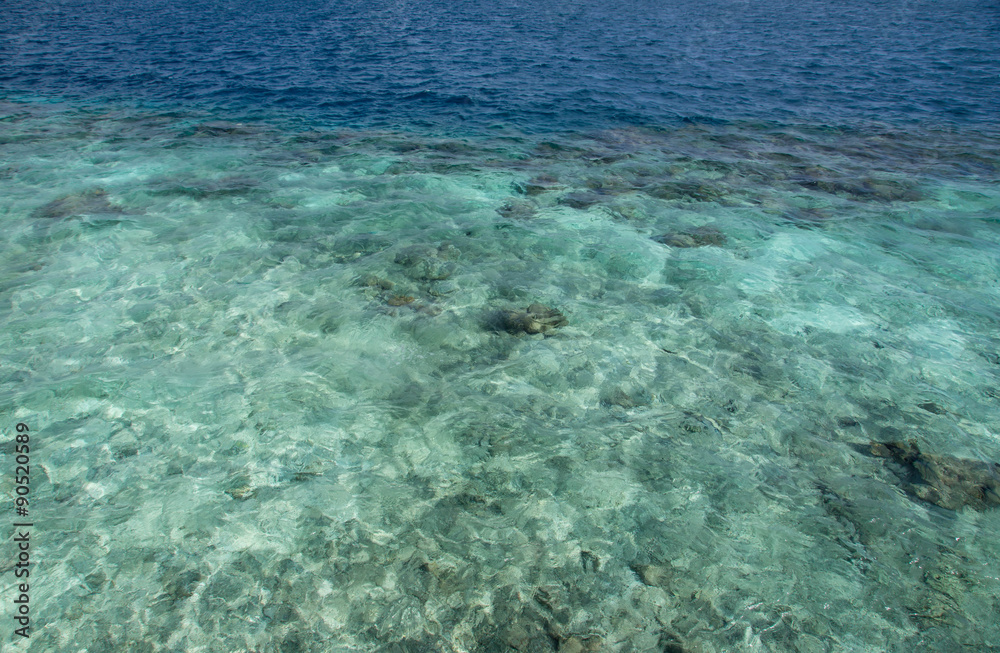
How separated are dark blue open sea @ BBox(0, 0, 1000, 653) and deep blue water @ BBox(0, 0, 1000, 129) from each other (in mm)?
4746

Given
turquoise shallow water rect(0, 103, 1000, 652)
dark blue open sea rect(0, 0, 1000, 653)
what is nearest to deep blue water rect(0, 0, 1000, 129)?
dark blue open sea rect(0, 0, 1000, 653)

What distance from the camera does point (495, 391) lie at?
9.54m

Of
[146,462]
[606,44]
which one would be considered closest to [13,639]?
[146,462]

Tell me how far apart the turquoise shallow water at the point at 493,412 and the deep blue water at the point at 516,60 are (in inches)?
434

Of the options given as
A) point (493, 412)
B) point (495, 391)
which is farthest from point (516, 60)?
point (493, 412)

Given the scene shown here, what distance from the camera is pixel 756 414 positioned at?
915cm

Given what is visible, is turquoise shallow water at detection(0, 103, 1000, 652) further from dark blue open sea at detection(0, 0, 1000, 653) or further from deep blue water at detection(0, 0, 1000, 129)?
deep blue water at detection(0, 0, 1000, 129)

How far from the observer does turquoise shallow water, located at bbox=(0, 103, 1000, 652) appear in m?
6.39

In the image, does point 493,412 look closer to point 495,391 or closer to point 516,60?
point 495,391

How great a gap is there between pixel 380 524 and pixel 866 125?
86.5 ft

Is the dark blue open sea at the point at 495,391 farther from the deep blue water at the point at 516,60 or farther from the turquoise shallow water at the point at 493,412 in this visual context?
the deep blue water at the point at 516,60

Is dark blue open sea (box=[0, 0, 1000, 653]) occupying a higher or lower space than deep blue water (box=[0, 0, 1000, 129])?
higher

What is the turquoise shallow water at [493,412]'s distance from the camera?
21.0ft

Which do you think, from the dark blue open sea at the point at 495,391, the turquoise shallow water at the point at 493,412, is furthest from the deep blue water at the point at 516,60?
the turquoise shallow water at the point at 493,412
